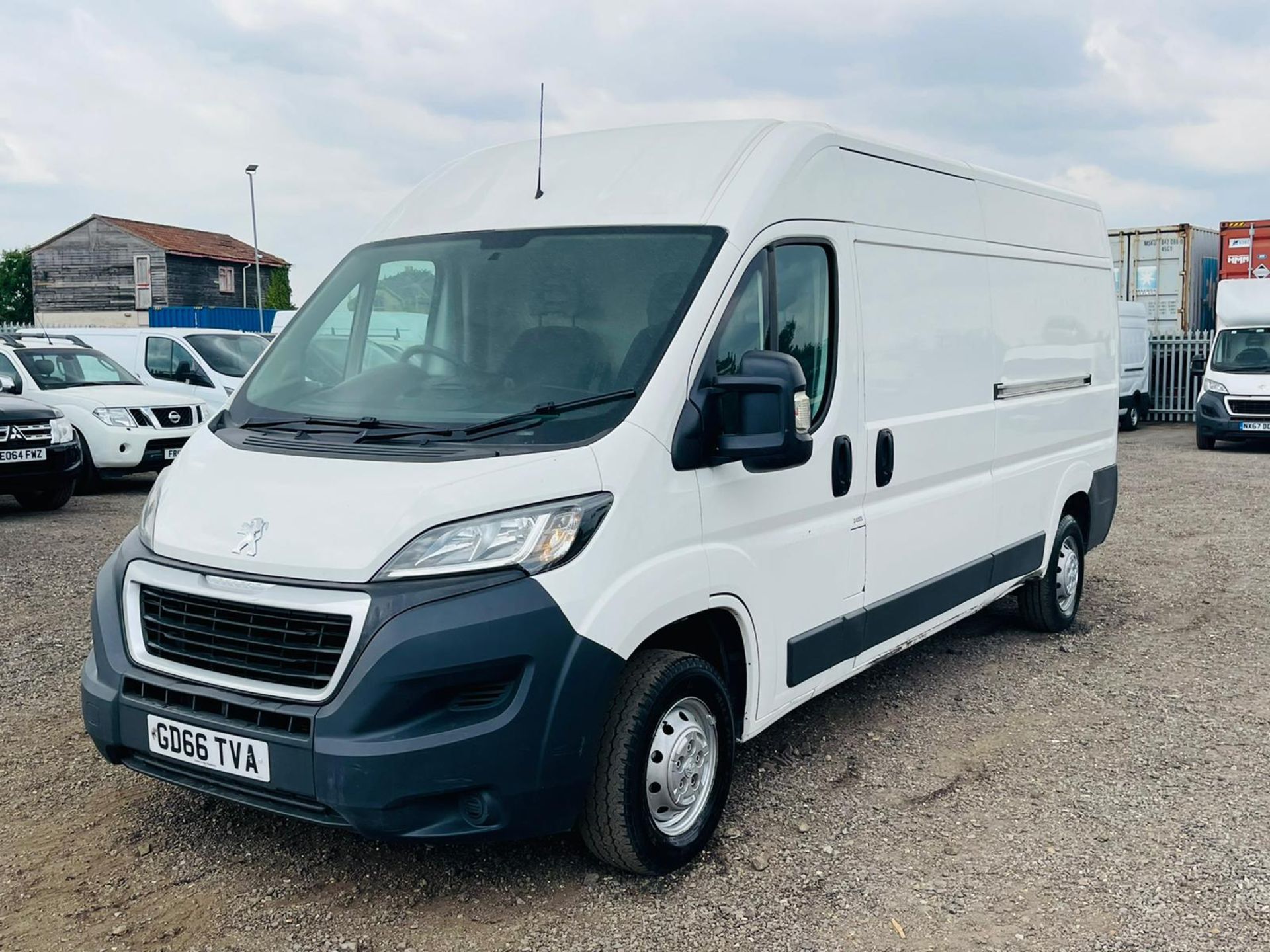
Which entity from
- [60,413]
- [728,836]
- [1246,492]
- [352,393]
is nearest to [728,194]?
[352,393]

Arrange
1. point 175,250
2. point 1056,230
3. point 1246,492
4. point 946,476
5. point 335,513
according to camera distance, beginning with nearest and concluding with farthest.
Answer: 1. point 335,513
2. point 946,476
3. point 1056,230
4. point 1246,492
5. point 175,250

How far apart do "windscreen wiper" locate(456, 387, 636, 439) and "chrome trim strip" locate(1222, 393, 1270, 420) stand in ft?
54.0

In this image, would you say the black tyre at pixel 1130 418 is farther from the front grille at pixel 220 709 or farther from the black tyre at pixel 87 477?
the front grille at pixel 220 709

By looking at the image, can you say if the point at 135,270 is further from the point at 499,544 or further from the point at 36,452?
the point at 499,544

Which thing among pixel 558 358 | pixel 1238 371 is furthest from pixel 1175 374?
pixel 558 358

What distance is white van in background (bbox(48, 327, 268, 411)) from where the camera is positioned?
15.1 metres

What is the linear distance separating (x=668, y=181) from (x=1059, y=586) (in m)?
4.00

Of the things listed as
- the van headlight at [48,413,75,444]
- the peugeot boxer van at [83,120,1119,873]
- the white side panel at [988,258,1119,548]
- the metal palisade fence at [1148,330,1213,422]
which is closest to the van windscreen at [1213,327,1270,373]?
the metal palisade fence at [1148,330,1213,422]

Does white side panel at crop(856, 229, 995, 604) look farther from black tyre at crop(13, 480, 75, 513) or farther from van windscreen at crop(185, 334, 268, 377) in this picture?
van windscreen at crop(185, 334, 268, 377)

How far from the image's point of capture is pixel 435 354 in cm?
411

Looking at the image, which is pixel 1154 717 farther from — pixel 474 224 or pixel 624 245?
pixel 474 224

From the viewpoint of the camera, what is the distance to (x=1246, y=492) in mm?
13445

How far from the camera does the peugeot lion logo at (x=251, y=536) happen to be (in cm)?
349

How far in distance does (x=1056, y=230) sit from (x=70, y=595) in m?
6.41
